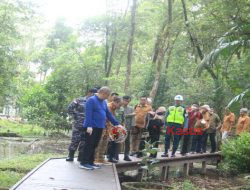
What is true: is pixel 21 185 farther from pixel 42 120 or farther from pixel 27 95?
pixel 27 95

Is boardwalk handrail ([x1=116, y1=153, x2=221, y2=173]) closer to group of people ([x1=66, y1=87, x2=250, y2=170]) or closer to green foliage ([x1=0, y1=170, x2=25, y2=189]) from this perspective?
group of people ([x1=66, y1=87, x2=250, y2=170])

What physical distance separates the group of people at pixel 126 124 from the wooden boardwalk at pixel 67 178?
1.22ft

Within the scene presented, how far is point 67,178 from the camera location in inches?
270

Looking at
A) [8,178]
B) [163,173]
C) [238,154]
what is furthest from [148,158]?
[238,154]

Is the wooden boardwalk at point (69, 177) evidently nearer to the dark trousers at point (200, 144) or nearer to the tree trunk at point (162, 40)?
the dark trousers at point (200, 144)

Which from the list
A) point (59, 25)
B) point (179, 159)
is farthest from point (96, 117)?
point (59, 25)

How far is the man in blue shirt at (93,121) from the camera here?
7672 millimetres

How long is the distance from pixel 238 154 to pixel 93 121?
20.6ft

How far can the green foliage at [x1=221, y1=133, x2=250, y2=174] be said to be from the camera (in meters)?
12.4

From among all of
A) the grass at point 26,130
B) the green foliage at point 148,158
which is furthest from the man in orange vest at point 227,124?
the grass at point 26,130

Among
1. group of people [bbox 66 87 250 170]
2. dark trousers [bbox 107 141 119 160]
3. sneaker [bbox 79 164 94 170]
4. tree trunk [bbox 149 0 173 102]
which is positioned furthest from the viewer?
tree trunk [bbox 149 0 173 102]

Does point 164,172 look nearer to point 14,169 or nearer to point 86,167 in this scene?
point 86,167

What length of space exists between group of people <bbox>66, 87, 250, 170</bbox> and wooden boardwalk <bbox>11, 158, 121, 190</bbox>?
37cm

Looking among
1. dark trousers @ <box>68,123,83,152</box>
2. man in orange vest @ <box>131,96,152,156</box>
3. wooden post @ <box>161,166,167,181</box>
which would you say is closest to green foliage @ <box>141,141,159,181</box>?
man in orange vest @ <box>131,96,152,156</box>
